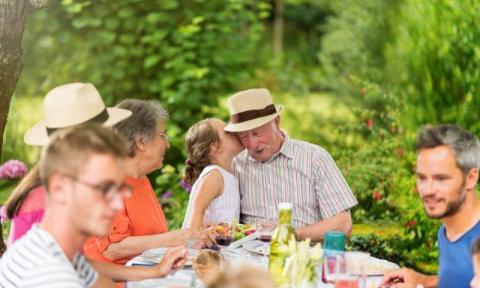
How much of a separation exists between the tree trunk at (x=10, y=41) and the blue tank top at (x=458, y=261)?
2.24 metres

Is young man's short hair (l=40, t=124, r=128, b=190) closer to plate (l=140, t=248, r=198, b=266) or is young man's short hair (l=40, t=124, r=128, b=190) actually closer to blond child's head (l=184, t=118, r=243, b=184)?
plate (l=140, t=248, r=198, b=266)

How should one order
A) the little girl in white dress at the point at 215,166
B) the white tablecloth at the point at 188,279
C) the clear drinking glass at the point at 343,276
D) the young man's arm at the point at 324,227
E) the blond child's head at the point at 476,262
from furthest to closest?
the little girl in white dress at the point at 215,166 < the young man's arm at the point at 324,227 < the white tablecloth at the point at 188,279 < the clear drinking glass at the point at 343,276 < the blond child's head at the point at 476,262

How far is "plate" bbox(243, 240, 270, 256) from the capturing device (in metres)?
3.72

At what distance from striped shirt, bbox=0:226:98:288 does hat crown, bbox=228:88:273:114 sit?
2094 millimetres

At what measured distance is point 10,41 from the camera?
14.1ft

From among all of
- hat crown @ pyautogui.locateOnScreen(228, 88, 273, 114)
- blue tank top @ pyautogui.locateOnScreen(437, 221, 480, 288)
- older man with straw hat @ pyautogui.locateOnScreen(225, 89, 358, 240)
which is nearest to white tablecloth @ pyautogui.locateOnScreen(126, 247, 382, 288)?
blue tank top @ pyautogui.locateOnScreen(437, 221, 480, 288)

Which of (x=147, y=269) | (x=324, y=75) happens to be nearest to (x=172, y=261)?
(x=147, y=269)

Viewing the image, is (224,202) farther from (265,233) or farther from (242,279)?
Result: (242,279)

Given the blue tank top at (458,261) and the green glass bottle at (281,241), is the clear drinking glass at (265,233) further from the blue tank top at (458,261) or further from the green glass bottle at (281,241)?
the blue tank top at (458,261)

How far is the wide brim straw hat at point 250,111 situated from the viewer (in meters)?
4.41

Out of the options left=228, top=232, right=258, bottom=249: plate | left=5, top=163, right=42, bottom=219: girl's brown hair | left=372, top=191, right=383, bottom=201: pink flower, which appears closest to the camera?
left=5, top=163, right=42, bottom=219: girl's brown hair

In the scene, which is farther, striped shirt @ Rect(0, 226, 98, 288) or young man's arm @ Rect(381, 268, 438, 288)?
young man's arm @ Rect(381, 268, 438, 288)

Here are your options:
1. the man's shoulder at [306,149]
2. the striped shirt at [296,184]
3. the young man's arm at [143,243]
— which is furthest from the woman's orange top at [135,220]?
the man's shoulder at [306,149]

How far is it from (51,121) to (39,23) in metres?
5.25
